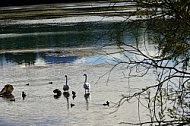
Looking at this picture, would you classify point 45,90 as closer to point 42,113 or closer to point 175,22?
point 42,113

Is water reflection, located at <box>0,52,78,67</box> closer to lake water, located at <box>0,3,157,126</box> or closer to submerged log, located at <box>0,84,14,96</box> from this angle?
lake water, located at <box>0,3,157,126</box>

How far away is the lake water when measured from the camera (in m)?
12.4

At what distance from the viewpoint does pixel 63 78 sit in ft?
60.0

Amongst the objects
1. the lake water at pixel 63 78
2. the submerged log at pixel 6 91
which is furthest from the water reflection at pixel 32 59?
the submerged log at pixel 6 91

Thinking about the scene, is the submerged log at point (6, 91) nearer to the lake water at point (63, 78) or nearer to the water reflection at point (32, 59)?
the lake water at point (63, 78)

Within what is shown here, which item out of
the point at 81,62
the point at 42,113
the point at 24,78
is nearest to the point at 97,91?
the point at 42,113

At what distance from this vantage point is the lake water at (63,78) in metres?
12.4

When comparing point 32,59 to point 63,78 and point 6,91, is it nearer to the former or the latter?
point 63,78

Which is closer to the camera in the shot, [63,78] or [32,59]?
[63,78]

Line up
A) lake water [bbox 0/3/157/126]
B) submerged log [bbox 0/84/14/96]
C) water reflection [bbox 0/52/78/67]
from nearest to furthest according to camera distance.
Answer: lake water [bbox 0/3/157/126], submerged log [bbox 0/84/14/96], water reflection [bbox 0/52/78/67]

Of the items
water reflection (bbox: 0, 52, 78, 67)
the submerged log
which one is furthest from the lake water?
the submerged log

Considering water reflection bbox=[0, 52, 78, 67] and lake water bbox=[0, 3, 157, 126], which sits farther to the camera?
water reflection bbox=[0, 52, 78, 67]

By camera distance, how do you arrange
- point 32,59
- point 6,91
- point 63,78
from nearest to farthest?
point 6,91
point 63,78
point 32,59

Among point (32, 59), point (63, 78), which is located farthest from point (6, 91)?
point (32, 59)
